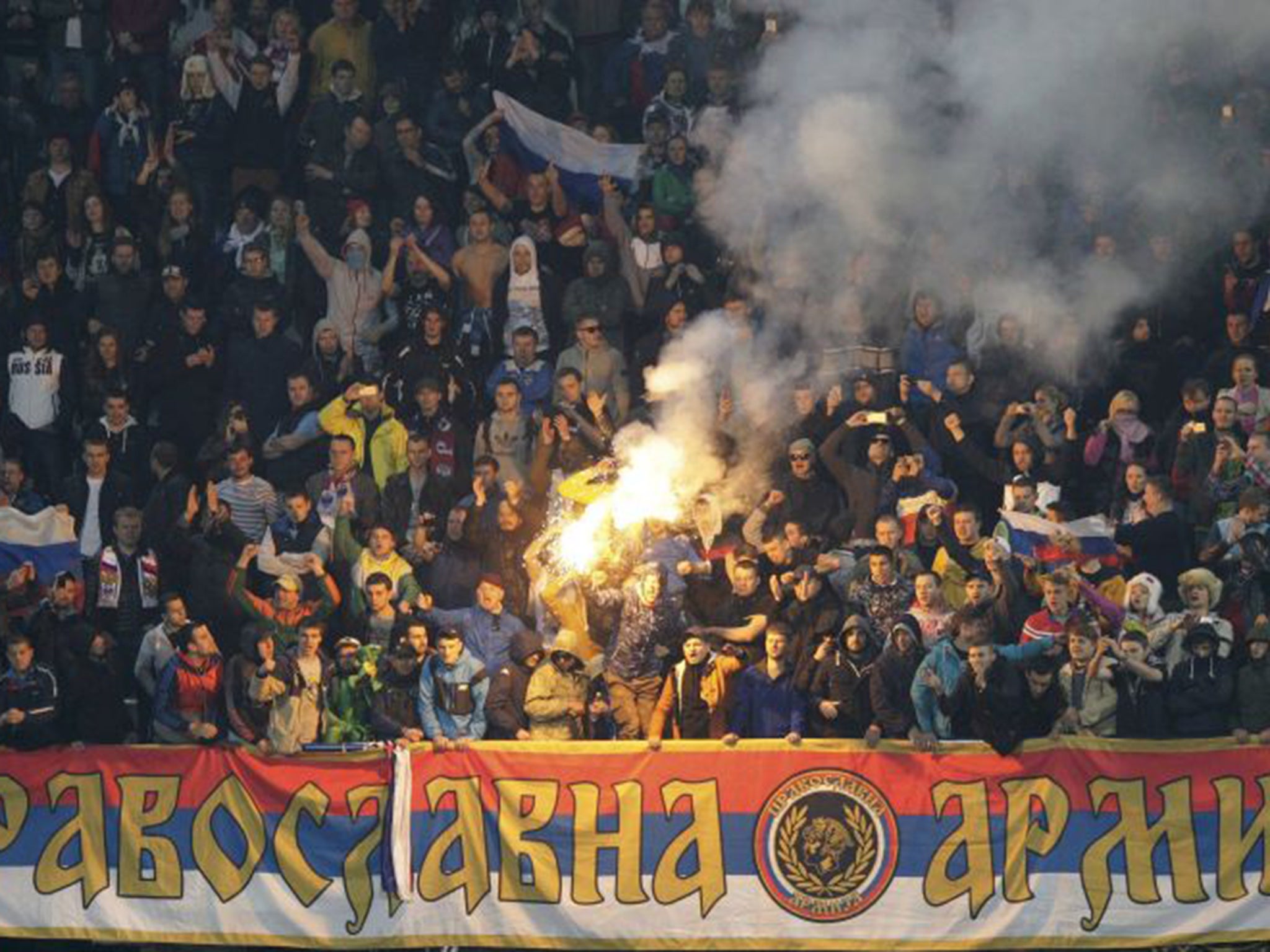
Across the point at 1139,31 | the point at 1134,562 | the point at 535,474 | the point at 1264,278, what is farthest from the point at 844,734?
the point at 1139,31

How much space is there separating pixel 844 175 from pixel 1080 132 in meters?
1.59

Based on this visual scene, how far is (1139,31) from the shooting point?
19688 millimetres

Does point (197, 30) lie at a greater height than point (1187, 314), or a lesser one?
greater

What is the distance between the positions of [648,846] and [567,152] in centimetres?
674

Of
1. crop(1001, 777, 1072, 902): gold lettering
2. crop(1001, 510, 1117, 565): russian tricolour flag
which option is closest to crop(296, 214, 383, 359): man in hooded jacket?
crop(1001, 510, 1117, 565): russian tricolour flag

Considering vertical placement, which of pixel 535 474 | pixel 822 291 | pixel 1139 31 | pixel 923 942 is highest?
pixel 1139 31

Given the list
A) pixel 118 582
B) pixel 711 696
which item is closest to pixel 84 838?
pixel 118 582

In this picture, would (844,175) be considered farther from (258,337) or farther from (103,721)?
(103,721)

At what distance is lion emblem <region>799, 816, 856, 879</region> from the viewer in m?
15.4

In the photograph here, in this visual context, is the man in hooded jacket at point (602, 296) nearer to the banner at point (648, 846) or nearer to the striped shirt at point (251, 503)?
the striped shirt at point (251, 503)

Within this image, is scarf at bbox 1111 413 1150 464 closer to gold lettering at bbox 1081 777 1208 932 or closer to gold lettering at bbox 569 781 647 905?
gold lettering at bbox 1081 777 1208 932

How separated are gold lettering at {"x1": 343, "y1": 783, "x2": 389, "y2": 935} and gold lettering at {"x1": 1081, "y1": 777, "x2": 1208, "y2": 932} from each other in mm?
3683

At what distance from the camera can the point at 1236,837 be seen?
15289 mm

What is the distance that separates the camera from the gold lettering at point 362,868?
51.6 feet
